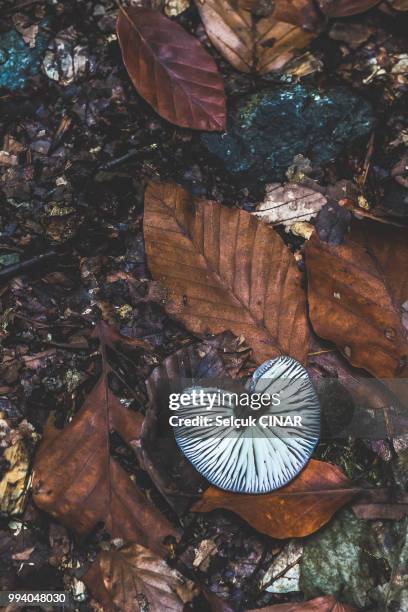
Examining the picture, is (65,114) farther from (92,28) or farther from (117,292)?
(117,292)

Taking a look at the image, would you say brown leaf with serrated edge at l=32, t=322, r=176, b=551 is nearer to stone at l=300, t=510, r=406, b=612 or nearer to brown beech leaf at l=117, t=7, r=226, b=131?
stone at l=300, t=510, r=406, b=612

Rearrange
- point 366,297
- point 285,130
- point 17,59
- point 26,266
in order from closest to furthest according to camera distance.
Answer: point 366,297 → point 26,266 → point 285,130 → point 17,59

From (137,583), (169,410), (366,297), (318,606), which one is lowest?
(318,606)

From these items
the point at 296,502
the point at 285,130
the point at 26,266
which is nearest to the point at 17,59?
the point at 26,266

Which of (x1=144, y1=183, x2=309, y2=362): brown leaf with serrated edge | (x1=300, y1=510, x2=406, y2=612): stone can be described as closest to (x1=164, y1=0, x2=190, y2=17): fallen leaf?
(x1=144, y1=183, x2=309, y2=362): brown leaf with serrated edge

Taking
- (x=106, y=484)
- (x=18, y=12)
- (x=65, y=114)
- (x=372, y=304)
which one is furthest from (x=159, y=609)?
(x=18, y=12)

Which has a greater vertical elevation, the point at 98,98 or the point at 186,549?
the point at 98,98

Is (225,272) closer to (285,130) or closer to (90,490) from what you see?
(285,130)
